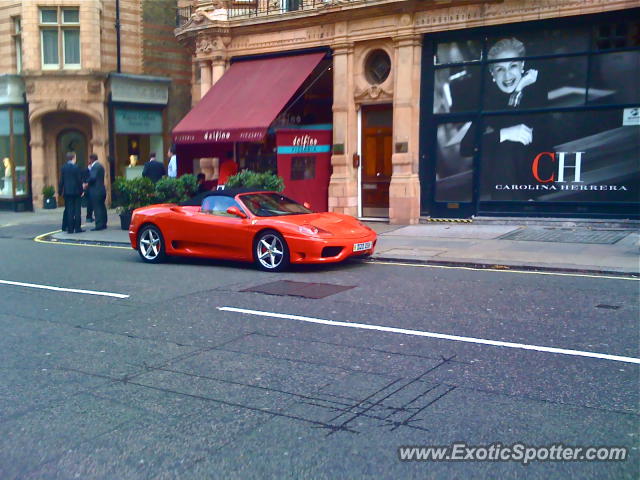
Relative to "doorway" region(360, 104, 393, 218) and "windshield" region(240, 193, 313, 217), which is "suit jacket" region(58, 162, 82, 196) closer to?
"doorway" region(360, 104, 393, 218)

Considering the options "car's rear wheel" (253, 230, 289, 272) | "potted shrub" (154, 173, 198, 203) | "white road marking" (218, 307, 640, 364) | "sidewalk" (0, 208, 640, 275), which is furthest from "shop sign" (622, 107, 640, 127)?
"white road marking" (218, 307, 640, 364)

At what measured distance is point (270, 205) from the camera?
475 inches

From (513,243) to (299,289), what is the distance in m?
5.61

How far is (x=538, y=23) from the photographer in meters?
15.9

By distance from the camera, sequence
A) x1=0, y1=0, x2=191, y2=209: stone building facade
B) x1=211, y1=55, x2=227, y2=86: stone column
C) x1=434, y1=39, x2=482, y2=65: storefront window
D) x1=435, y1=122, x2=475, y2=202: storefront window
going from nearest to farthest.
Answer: x1=434, y1=39, x2=482, y2=65: storefront window, x1=435, y1=122, x2=475, y2=202: storefront window, x1=211, y1=55, x2=227, y2=86: stone column, x1=0, y1=0, x2=191, y2=209: stone building facade

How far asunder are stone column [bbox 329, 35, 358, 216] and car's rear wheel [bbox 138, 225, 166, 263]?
268 inches

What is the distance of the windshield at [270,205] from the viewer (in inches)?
463

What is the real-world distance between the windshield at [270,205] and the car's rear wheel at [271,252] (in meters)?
0.50

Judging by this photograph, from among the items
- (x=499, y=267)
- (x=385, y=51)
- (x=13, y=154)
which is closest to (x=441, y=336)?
(x=499, y=267)

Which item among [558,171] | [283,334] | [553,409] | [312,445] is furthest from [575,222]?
[312,445]

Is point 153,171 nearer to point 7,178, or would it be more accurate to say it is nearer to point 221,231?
point 221,231

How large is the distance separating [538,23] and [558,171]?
3.30 metres

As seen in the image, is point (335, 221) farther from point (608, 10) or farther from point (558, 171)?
point (608, 10)

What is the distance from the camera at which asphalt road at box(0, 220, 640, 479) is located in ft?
14.1
